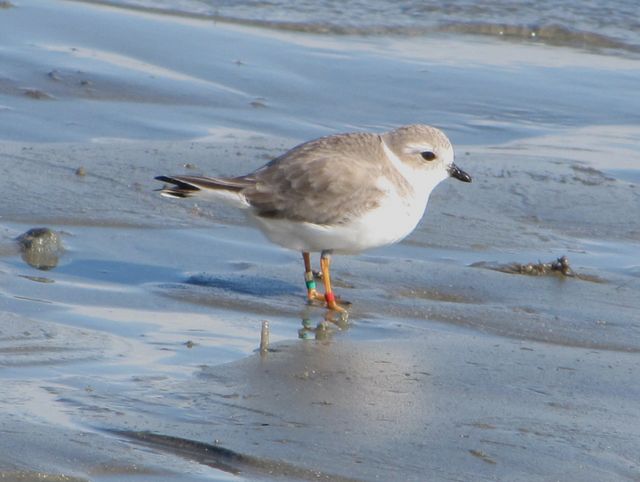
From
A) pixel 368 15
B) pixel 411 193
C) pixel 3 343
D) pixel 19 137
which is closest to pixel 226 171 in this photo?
pixel 19 137

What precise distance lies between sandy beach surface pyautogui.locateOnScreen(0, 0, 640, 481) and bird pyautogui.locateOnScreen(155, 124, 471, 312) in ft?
0.80

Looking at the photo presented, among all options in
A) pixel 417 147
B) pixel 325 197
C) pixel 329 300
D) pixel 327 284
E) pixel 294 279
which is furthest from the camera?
pixel 417 147

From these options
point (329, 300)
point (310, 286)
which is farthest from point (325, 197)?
point (329, 300)

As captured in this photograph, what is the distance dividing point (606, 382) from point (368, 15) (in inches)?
339

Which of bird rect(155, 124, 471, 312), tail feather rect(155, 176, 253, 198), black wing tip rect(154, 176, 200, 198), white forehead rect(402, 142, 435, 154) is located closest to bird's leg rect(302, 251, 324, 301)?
bird rect(155, 124, 471, 312)

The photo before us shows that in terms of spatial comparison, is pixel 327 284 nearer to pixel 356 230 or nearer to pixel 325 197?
pixel 356 230

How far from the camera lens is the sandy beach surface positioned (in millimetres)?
4105

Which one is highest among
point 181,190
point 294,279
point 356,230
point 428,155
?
point 428,155

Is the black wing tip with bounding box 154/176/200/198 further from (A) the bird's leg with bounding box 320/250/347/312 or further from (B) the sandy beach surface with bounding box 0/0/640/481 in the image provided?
(A) the bird's leg with bounding box 320/250/347/312

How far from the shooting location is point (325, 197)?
20.0 feet

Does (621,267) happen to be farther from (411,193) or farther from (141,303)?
(141,303)

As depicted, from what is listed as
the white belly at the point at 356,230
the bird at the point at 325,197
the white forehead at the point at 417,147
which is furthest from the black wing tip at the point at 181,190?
the white forehead at the point at 417,147

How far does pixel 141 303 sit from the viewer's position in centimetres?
569

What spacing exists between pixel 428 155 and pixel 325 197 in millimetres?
684
